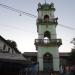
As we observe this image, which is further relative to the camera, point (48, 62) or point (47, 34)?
point (47, 34)

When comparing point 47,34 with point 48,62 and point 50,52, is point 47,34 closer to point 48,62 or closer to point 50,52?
point 50,52

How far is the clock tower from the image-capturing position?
1133 inches

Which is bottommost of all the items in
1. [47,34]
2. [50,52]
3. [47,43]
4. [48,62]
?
[48,62]

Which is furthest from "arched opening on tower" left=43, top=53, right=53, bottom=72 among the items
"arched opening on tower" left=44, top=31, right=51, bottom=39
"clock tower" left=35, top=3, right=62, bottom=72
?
"arched opening on tower" left=44, top=31, right=51, bottom=39

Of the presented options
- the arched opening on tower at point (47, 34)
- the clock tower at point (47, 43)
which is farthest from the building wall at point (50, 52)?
the arched opening on tower at point (47, 34)

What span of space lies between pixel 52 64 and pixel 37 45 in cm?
394

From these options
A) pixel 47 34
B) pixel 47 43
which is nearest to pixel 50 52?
pixel 47 43

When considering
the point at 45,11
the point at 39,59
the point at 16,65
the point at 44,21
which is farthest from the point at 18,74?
the point at 45,11

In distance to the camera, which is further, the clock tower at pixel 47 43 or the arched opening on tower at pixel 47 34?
the arched opening on tower at pixel 47 34

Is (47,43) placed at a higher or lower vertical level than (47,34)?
lower

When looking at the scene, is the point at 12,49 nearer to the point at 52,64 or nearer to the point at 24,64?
the point at 52,64

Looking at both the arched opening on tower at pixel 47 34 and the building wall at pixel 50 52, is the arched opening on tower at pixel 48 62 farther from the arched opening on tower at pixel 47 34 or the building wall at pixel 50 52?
the arched opening on tower at pixel 47 34

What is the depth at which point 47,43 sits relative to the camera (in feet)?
94.6

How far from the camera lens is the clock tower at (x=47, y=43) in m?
28.8
